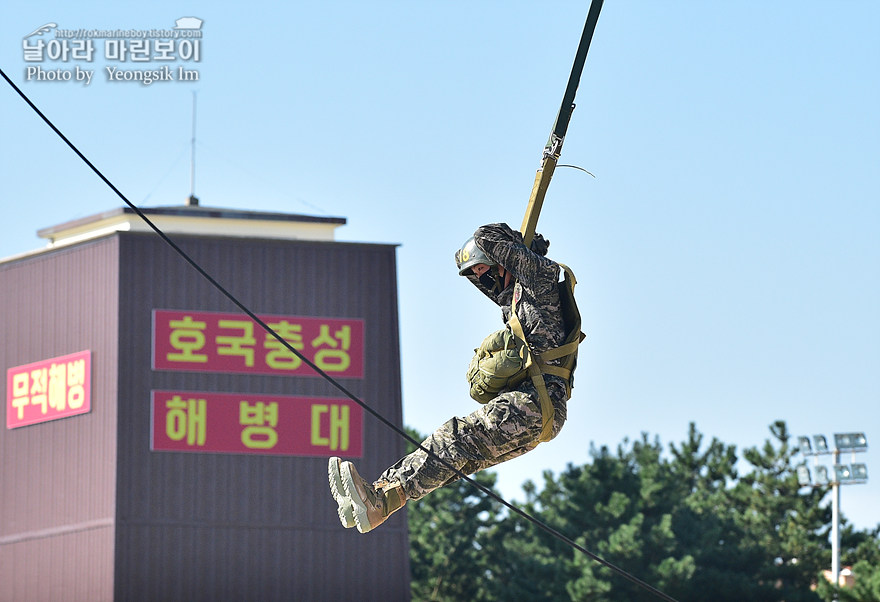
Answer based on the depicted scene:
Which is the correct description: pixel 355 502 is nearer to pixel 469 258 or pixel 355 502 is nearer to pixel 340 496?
Answer: pixel 340 496

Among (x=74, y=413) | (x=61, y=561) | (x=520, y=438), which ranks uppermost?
(x=74, y=413)

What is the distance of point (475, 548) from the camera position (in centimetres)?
6391

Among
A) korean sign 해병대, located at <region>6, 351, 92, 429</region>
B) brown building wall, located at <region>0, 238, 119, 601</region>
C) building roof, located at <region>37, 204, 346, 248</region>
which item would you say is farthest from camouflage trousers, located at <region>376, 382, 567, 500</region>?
building roof, located at <region>37, 204, 346, 248</region>

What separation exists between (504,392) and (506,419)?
246 millimetres

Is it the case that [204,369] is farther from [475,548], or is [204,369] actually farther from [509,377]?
[475,548]

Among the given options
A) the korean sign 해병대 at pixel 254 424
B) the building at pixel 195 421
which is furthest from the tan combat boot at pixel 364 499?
the korean sign 해병대 at pixel 254 424

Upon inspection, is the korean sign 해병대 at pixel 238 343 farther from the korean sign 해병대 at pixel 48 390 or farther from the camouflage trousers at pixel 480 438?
the camouflage trousers at pixel 480 438

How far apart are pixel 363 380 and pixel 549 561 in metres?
22.7

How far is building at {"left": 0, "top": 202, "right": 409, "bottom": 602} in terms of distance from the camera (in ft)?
112

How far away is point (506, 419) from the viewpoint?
11938 mm

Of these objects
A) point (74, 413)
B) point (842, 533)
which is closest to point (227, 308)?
point (74, 413)

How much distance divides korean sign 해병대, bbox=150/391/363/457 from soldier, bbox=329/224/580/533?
2254 centimetres

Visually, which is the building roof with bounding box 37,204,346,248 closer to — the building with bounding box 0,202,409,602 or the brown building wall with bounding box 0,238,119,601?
the building with bounding box 0,202,409,602

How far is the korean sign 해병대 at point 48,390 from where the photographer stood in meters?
34.8
